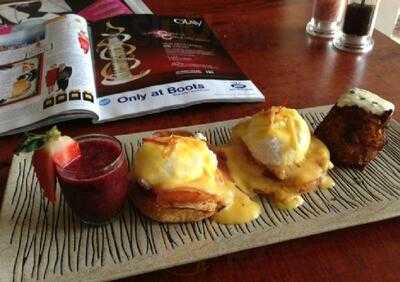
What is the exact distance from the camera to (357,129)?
82 cm

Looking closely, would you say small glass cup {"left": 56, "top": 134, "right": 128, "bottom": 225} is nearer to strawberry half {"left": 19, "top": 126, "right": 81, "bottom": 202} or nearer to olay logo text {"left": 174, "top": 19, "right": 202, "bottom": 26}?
strawberry half {"left": 19, "top": 126, "right": 81, "bottom": 202}

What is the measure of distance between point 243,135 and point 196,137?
0.32 ft

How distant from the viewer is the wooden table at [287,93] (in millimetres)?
631

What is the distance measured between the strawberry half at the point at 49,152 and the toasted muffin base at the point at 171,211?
134 mm

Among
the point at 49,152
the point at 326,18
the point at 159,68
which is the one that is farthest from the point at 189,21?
the point at 49,152

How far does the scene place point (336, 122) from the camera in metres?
0.84

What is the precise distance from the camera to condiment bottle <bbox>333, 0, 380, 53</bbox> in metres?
1.20

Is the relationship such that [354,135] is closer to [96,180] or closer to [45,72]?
[96,180]

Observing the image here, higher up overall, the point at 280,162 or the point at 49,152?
the point at 49,152

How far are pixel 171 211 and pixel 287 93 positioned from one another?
51 cm

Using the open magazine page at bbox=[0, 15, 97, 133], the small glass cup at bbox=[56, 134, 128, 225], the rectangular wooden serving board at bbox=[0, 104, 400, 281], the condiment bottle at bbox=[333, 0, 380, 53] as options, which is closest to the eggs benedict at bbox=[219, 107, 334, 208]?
the rectangular wooden serving board at bbox=[0, 104, 400, 281]

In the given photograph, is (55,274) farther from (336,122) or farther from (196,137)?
(336,122)

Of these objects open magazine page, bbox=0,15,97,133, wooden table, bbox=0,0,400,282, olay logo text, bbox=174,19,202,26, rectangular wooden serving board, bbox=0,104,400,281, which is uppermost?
open magazine page, bbox=0,15,97,133

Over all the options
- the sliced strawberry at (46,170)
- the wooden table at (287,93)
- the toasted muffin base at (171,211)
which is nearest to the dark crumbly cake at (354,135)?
the wooden table at (287,93)
